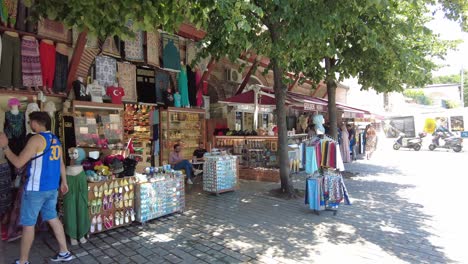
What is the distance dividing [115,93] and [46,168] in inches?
170

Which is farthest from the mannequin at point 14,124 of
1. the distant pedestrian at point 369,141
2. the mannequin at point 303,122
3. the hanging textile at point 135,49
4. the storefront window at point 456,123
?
the storefront window at point 456,123

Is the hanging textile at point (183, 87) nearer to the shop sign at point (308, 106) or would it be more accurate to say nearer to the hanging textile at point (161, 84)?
the hanging textile at point (161, 84)

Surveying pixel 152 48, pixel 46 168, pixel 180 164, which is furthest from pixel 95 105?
pixel 46 168

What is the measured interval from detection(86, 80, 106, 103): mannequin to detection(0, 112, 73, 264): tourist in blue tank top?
3633 mm

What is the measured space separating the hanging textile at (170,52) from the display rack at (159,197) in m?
4.56

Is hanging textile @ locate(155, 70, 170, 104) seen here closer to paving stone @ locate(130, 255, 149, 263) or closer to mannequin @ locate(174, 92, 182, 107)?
mannequin @ locate(174, 92, 182, 107)

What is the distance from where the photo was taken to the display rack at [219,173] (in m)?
7.02

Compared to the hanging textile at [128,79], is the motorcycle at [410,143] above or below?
below

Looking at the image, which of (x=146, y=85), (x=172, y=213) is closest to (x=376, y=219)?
(x=172, y=213)

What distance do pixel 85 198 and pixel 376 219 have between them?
466 cm

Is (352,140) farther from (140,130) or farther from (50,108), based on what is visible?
(50,108)

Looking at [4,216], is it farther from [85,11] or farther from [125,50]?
[125,50]

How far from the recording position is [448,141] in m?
17.9

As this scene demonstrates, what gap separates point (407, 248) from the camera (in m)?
4.11
